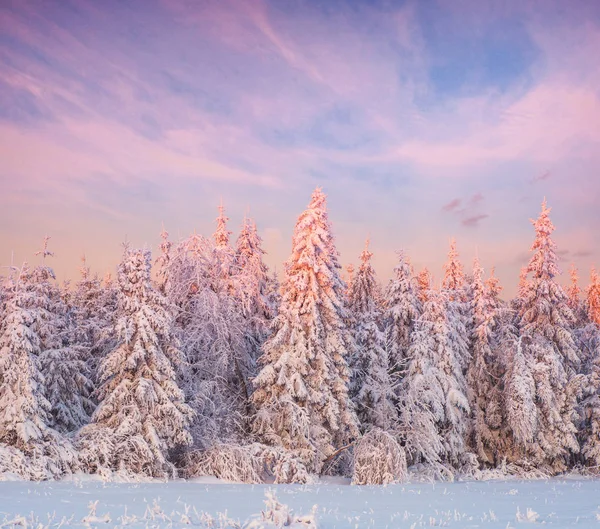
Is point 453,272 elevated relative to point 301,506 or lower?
elevated

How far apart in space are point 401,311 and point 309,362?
789cm

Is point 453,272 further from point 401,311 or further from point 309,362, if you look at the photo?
point 309,362

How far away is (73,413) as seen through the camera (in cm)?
2719

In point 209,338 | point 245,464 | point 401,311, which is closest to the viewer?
point 245,464

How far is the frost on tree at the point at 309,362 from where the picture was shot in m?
28.0

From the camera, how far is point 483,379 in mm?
38125

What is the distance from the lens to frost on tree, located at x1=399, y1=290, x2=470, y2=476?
30844mm

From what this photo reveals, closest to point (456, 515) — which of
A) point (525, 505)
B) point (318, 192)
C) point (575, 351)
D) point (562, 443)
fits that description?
point (525, 505)

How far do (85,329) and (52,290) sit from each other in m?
3.71

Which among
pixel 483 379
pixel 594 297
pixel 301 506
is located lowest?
pixel 301 506

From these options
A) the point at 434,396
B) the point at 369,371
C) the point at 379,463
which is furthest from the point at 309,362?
the point at 434,396

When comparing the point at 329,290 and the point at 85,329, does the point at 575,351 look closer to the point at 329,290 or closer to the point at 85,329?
the point at 329,290

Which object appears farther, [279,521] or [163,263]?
[163,263]

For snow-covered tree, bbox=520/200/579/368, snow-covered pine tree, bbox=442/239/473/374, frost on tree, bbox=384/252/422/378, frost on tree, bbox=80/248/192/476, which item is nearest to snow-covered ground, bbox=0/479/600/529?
frost on tree, bbox=80/248/192/476
